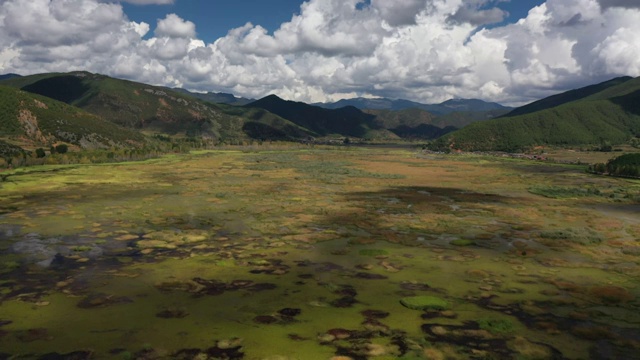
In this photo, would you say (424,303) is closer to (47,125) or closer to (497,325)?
(497,325)

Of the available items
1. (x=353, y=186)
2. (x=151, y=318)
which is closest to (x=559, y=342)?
(x=151, y=318)

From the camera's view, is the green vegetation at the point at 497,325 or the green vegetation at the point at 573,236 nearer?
the green vegetation at the point at 497,325

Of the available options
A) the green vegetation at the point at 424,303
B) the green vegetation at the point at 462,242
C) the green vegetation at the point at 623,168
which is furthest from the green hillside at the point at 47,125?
the green vegetation at the point at 623,168

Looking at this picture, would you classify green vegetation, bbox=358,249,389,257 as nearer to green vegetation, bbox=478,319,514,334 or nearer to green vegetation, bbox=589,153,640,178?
green vegetation, bbox=478,319,514,334

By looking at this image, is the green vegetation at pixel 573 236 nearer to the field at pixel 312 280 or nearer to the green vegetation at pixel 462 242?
the field at pixel 312 280

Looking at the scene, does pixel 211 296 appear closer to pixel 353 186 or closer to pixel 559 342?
pixel 559 342
